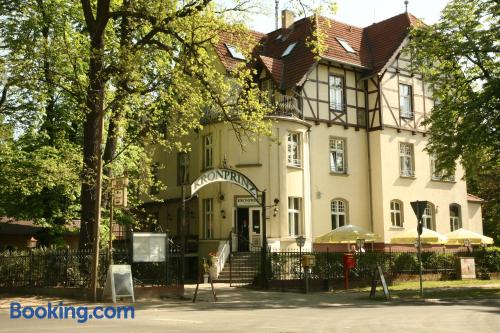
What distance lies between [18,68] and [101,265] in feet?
21.1

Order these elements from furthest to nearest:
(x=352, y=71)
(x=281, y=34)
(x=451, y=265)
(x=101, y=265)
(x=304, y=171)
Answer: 1. (x=281, y=34)
2. (x=352, y=71)
3. (x=304, y=171)
4. (x=451, y=265)
5. (x=101, y=265)

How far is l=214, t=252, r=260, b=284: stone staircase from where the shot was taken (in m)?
24.8

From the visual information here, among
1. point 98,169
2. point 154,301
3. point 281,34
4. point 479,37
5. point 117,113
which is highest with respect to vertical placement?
point 281,34

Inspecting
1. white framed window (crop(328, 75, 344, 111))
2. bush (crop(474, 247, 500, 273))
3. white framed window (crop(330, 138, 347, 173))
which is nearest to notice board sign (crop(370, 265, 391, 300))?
bush (crop(474, 247, 500, 273))

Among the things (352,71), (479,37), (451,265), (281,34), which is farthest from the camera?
(281,34)

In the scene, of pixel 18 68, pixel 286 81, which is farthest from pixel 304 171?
pixel 18 68

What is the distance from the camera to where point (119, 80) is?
1862cm

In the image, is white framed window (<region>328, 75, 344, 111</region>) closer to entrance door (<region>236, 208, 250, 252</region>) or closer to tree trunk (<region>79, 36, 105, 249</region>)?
entrance door (<region>236, 208, 250, 252</region>)

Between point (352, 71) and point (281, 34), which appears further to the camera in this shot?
point (281, 34)

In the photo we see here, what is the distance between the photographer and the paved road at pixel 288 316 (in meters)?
10.4

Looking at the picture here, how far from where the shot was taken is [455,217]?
35.8 meters

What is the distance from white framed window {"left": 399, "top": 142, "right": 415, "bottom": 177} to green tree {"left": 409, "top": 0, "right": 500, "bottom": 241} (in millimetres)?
7552

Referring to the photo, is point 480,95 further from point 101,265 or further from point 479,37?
point 101,265

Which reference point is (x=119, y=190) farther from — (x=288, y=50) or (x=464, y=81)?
(x=288, y=50)
